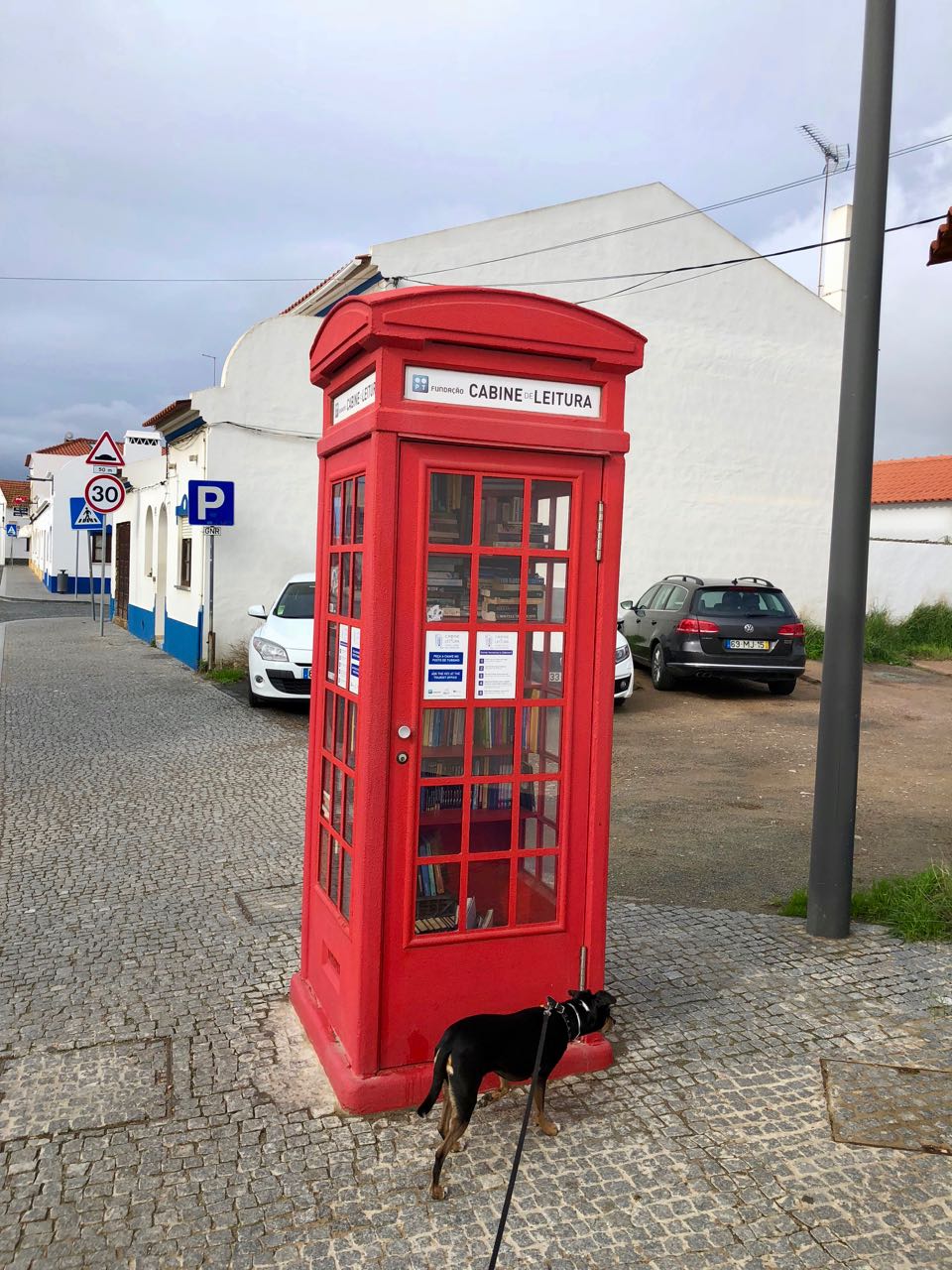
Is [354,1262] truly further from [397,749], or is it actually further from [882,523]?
[882,523]

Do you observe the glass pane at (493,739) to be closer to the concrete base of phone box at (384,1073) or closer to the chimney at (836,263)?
the concrete base of phone box at (384,1073)

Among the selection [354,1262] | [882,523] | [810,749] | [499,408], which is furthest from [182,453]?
[882,523]

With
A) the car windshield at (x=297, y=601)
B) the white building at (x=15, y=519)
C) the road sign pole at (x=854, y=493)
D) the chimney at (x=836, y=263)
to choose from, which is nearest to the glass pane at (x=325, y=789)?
the road sign pole at (x=854, y=493)

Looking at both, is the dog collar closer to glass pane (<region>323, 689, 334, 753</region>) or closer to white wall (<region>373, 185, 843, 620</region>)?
glass pane (<region>323, 689, 334, 753</region>)

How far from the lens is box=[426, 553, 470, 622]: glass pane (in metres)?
3.66

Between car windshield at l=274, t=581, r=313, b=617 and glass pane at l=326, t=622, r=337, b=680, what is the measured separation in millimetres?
8916

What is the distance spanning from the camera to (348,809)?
3.93 m

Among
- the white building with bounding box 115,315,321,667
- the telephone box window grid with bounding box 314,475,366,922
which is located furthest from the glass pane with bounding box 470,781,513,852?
the white building with bounding box 115,315,321,667

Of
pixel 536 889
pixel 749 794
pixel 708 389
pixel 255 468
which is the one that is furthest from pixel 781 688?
pixel 536 889

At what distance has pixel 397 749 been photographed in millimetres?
3660

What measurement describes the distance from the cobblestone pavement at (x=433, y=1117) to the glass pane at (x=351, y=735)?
1.19m

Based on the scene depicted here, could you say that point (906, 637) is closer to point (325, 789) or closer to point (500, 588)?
point (325, 789)

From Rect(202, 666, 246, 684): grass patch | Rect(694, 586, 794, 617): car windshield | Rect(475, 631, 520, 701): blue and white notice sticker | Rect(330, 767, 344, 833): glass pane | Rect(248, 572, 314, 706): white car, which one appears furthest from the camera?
Rect(202, 666, 246, 684): grass patch

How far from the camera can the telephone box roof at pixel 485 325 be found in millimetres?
3508
